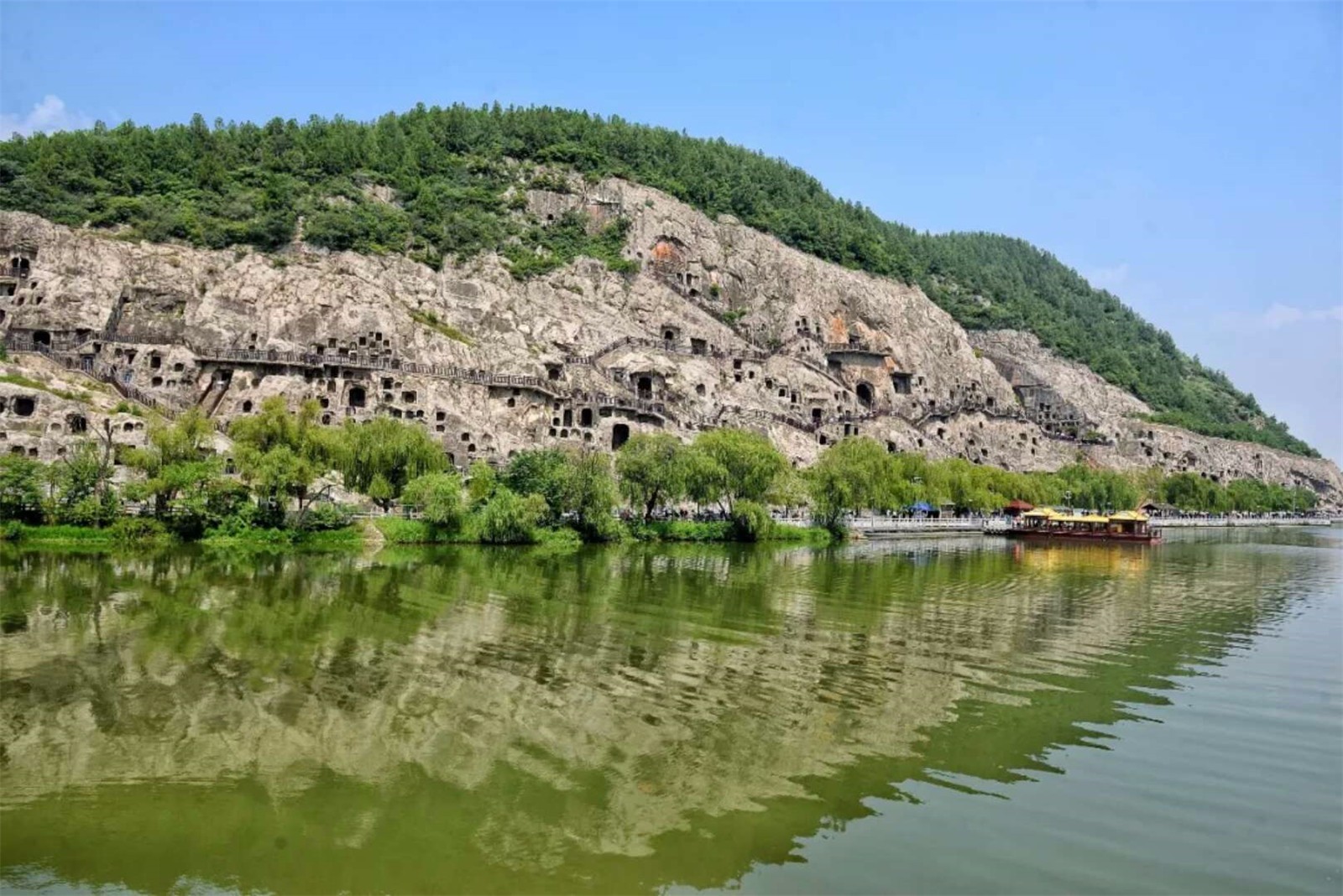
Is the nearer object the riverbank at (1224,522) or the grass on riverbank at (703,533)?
the grass on riverbank at (703,533)

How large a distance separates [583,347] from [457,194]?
33.4 m

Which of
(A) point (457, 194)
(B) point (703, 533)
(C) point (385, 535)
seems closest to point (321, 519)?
(C) point (385, 535)

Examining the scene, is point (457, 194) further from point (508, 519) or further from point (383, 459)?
point (508, 519)

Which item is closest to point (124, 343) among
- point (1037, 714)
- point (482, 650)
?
point (482, 650)

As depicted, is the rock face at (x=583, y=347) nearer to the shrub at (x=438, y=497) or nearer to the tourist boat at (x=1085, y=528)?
the shrub at (x=438, y=497)

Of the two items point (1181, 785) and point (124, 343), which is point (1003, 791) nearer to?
point (1181, 785)

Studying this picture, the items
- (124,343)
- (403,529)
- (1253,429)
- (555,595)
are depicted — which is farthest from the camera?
(1253,429)

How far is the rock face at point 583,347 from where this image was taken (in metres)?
78.0

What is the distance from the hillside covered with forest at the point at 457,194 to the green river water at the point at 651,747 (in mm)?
76311

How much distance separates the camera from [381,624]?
2686 centimetres

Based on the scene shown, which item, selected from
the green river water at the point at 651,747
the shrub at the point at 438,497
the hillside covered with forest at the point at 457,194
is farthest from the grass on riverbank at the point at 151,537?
the hillside covered with forest at the point at 457,194

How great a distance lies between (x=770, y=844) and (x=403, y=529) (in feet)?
147

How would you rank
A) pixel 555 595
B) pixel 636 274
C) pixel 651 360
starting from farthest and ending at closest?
pixel 636 274, pixel 651 360, pixel 555 595

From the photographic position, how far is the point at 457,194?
11762 cm
